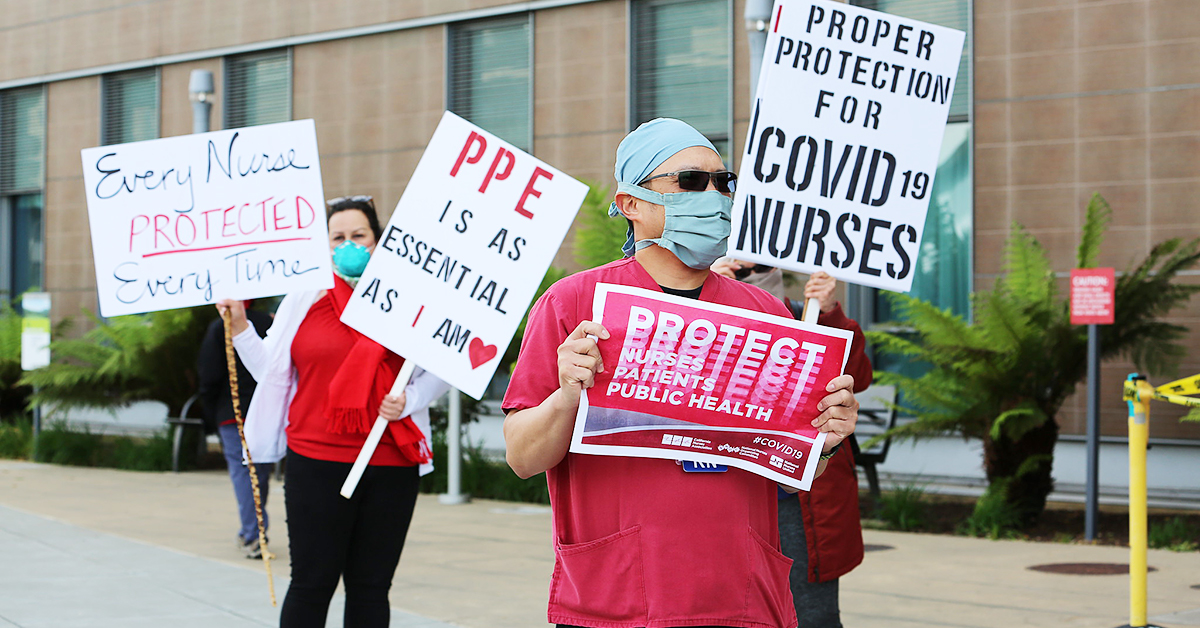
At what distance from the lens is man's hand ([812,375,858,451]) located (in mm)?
2732

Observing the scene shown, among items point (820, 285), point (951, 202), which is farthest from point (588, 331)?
point (951, 202)

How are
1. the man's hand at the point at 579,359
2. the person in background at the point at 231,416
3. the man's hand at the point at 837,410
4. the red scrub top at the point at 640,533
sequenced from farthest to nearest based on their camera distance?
the person in background at the point at 231,416 → the man's hand at the point at 837,410 → the red scrub top at the point at 640,533 → the man's hand at the point at 579,359

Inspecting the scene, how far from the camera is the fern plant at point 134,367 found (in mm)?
14883

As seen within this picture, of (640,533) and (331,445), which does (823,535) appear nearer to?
(331,445)

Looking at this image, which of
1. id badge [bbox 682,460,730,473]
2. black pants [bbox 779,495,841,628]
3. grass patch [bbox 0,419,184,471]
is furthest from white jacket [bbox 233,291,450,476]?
grass patch [bbox 0,419,184,471]

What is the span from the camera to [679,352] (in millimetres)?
2648

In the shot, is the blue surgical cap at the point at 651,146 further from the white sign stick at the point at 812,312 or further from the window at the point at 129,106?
the window at the point at 129,106

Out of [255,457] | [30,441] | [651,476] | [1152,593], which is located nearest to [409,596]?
[255,457]

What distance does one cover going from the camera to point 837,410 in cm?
274

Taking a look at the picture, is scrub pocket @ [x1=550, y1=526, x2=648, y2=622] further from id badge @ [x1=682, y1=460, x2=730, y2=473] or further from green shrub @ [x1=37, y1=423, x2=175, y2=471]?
green shrub @ [x1=37, y1=423, x2=175, y2=471]

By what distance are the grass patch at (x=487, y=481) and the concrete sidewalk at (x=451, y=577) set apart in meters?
0.69

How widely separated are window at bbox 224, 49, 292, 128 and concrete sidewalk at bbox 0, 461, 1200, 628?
8264 mm

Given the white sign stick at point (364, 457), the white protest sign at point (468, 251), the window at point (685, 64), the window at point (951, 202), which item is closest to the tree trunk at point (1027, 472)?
the window at point (951, 202)

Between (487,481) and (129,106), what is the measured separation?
11.1m
